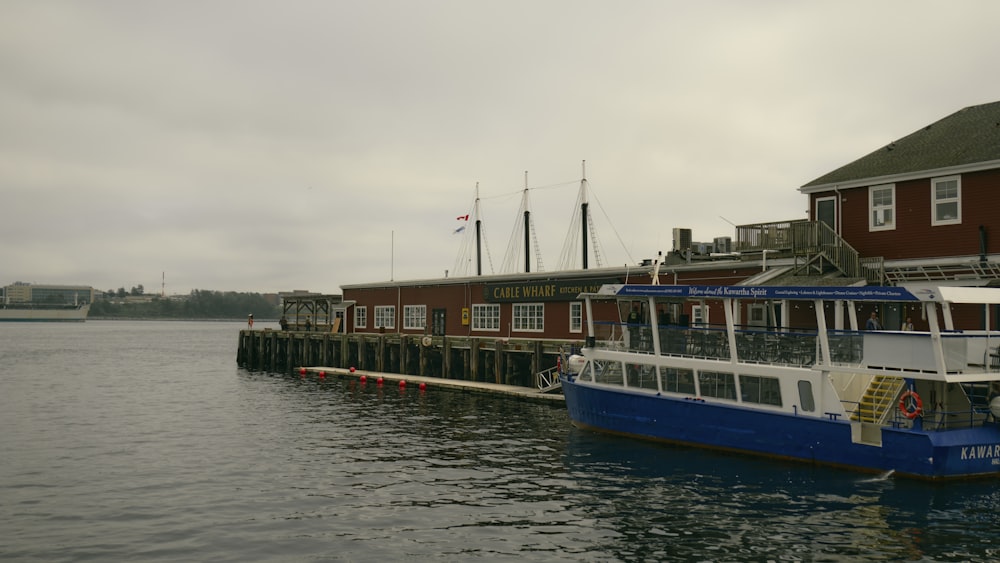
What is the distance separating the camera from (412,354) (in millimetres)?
50438

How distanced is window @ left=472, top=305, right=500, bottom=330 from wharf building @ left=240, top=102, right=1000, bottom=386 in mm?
722

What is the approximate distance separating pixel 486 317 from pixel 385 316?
38.0 feet

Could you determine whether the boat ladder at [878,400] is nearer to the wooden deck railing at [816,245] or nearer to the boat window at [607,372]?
the boat window at [607,372]

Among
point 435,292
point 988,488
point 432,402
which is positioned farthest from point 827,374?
point 435,292

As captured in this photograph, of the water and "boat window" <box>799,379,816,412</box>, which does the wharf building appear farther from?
the water

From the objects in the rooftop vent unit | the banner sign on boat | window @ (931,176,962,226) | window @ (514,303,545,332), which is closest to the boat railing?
the banner sign on boat

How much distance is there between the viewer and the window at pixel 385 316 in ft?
187

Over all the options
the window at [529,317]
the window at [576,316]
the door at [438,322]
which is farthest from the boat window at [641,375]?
the door at [438,322]

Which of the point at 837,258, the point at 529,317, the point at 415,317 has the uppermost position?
the point at 837,258

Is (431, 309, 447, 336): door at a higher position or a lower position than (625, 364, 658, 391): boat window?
higher

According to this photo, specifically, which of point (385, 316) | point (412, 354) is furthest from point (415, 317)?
point (412, 354)

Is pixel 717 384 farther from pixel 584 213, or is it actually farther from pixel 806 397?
pixel 584 213

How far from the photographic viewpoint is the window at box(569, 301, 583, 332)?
139 feet

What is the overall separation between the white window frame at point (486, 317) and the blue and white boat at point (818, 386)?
2011cm
